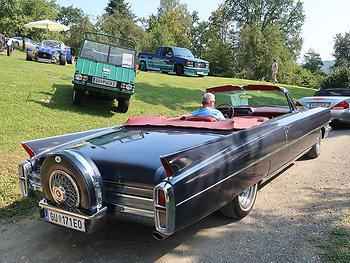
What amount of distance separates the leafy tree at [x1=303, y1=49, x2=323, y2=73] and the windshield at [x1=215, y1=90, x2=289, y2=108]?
2473 inches

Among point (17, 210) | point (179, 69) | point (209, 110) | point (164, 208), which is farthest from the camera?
point (179, 69)

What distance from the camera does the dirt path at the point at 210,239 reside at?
3.40 metres

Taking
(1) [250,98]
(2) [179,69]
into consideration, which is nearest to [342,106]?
(1) [250,98]

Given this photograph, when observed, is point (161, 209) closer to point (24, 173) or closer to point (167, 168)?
point (167, 168)

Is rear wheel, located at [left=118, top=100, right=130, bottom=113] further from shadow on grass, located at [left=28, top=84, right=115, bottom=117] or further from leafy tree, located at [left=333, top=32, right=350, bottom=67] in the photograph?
leafy tree, located at [left=333, top=32, right=350, bottom=67]

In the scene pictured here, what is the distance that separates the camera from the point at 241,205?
Answer: 407 centimetres

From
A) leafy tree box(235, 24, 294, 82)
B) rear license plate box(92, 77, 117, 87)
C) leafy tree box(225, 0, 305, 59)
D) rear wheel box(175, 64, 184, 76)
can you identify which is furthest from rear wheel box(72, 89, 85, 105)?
leafy tree box(225, 0, 305, 59)

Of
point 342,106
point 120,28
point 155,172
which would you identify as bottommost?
point 155,172

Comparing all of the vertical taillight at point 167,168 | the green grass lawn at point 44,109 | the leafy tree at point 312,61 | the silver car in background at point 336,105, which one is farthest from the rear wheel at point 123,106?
the leafy tree at point 312,61

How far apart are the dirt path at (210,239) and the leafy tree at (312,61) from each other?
6439 cm

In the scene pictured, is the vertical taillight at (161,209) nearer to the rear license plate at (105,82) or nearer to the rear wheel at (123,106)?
the rear license plate at (105,82)

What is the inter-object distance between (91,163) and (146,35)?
40279 millimetres

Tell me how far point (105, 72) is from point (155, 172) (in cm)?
694

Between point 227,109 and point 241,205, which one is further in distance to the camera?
point 227,109
